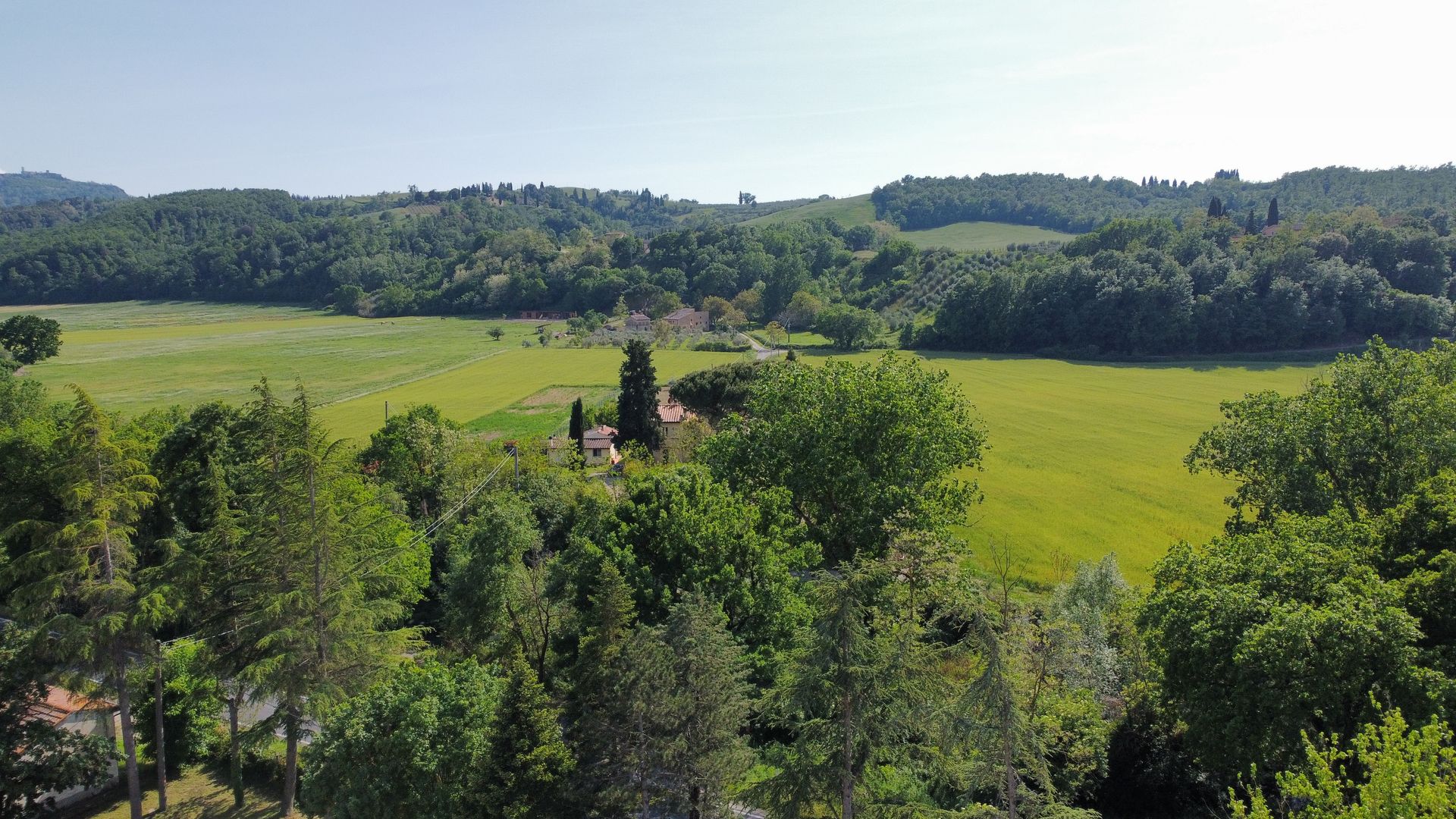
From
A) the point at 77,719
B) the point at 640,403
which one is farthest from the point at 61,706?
the point at 640,403

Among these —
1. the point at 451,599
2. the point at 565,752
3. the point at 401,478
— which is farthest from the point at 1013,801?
the point at 401,478

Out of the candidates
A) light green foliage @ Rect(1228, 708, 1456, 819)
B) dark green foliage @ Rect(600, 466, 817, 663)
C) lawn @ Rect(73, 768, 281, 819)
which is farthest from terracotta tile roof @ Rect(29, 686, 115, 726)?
light green foliage @ Rect(1228, 708, 1456, 819)

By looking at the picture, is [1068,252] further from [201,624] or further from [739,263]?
[201,624]

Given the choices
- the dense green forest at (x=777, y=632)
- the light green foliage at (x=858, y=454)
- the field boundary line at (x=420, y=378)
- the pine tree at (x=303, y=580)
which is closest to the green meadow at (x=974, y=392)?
the field boundary line at (x=420, y=378)

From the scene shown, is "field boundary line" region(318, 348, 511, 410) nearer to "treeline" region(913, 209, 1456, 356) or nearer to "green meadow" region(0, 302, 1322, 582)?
"green meadow" region(0, 302, 1322, 582)

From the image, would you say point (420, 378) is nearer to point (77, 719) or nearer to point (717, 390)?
point (717, 390)

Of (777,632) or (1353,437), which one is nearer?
(777,632)

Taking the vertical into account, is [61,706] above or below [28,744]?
below
